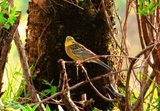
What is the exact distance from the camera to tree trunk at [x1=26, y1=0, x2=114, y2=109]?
266cm

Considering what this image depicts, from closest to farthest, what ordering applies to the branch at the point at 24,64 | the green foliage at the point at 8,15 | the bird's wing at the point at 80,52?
the green foliage at the point at 8,15
the branch at the point at 24,64
the bird's wing at the point at 80,52

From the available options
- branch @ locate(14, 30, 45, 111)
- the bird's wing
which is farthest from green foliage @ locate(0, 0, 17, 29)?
the bird's wing

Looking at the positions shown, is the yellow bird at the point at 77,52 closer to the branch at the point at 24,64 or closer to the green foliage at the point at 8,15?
the branch at the point at 24,64

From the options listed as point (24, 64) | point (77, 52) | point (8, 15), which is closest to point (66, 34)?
point (77, 52)

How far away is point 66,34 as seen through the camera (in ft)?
8.80

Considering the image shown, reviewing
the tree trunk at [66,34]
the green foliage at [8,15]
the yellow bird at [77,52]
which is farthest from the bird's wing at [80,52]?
the green foliage at [8,15]

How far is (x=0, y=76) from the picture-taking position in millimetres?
1927

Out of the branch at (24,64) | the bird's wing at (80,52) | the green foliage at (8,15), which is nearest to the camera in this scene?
the green foliage at (8,15)

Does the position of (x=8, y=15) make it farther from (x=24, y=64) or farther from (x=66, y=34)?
(x=66, y=34)

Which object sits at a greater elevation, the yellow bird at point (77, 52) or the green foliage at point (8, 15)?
the green foliage at point (8, 15)

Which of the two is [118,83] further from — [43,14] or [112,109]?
[43,14]

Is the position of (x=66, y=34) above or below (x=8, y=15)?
below

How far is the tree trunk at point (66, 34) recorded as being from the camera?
2.66 metres

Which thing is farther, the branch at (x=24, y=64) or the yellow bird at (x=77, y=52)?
the yellow bird at (x=77, y=52)
